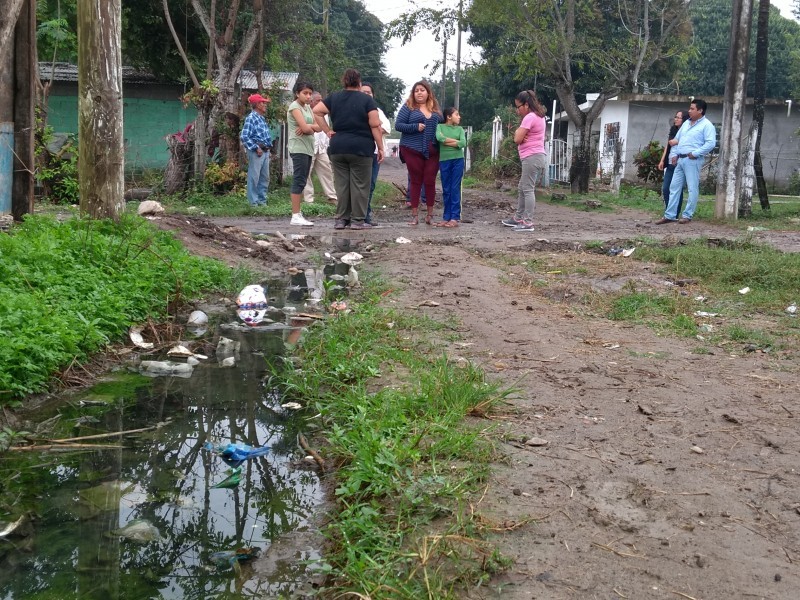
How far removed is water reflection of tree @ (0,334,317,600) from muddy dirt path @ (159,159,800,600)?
2.78ft

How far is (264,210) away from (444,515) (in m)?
10.5

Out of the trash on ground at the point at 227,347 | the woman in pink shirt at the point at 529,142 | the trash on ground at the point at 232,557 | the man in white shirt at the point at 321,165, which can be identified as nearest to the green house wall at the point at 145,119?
the man in white shirt at the point at 321,165

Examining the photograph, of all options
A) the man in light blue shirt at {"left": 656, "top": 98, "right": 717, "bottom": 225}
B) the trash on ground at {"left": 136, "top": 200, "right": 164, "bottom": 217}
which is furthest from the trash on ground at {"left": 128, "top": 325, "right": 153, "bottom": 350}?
the man in light blue shirt at {"left": 656, "top": 98, "right": 717, "bottom": 225}

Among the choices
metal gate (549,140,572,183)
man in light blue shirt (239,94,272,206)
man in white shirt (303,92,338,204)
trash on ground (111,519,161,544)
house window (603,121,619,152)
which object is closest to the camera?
trash on ground (111,519,161,544)

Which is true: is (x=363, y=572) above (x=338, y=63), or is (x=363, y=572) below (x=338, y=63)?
below

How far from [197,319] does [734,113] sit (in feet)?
31.4

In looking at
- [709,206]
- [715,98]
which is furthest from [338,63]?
[709,206]

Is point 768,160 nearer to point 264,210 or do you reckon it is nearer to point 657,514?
point 264,210

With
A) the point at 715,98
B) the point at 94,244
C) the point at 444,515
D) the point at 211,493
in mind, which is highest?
the point at 715,98

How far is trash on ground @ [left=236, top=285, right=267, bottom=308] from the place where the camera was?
6344 millimetres

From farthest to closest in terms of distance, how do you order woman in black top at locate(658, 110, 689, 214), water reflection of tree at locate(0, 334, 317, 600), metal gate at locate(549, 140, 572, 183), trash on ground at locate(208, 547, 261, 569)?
metal gate at locate(549, 140, 572, 183)
woman in black top at locate(658, 110, 689, 214)
trash on ground at locate(208, 547, 261, 569)
water reflection of tree at locate(0, 334, 317, 600)

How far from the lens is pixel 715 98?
25.1 meters

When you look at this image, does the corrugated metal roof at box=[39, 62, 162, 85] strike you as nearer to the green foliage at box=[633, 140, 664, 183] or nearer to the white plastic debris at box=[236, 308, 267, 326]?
A: the green foliage at box=[633, 140, 664, 183]

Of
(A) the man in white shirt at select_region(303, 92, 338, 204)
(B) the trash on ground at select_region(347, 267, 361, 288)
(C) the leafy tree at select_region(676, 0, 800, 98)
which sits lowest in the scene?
(B) the trash on ground at select_region(347, 267, 361, 288)
